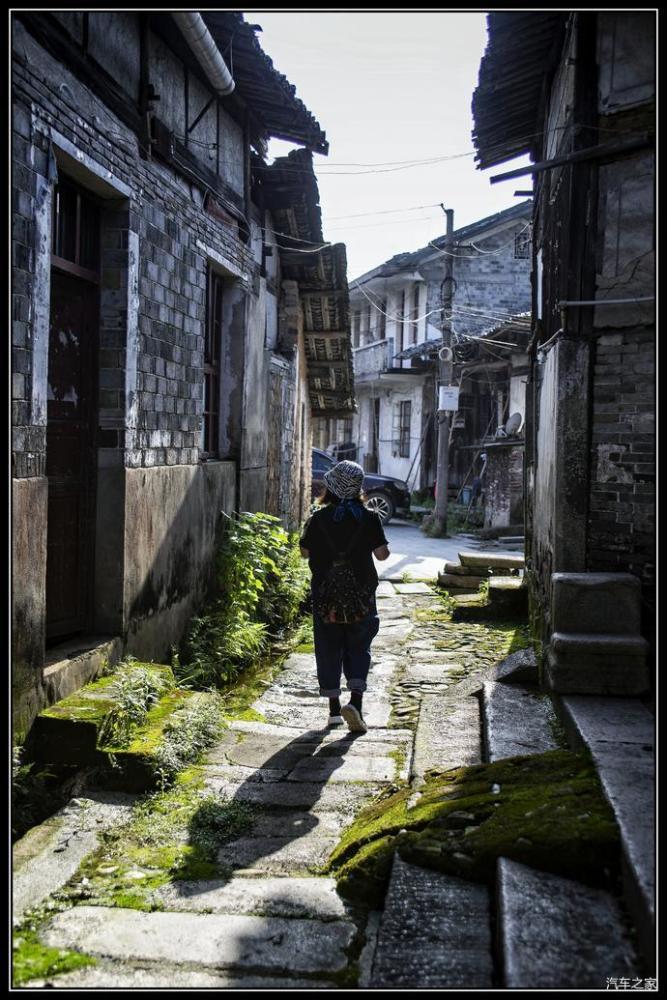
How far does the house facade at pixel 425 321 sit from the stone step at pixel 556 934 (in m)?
18.1

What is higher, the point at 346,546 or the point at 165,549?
the point at 346,546

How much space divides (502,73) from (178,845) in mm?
6739

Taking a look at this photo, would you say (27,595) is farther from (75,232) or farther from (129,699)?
(75,232)

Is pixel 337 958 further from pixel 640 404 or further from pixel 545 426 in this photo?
pixel 545 426

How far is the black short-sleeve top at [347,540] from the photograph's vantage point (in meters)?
5.57

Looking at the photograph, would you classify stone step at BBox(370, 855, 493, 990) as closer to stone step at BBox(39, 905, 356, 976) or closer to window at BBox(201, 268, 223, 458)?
stone step at BBox(39, 905, 356, 976)

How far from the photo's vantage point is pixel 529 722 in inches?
198

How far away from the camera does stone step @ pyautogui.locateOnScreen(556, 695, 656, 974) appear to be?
261 centimetres

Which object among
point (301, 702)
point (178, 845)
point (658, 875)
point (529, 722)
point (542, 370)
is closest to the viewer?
point (658, 875)

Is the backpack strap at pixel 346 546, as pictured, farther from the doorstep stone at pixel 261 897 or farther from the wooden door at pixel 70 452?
the doorstep stone at pixel 261 897

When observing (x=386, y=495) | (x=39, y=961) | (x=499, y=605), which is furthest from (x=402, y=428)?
(x=39, y=961)

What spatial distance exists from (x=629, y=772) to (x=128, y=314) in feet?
13.6

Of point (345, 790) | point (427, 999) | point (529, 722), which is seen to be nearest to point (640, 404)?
point (529, 722)

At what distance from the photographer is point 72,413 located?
556cm
